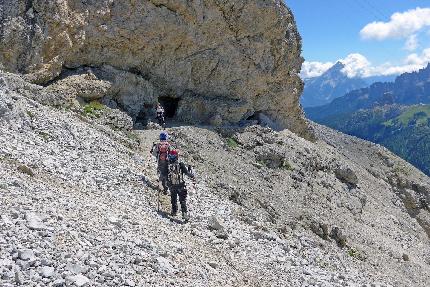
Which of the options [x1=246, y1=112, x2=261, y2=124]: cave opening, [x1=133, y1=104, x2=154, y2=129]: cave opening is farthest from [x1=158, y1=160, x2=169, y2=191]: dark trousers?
[x1=246, y1=112, x2=261, y2=124]: cave opening

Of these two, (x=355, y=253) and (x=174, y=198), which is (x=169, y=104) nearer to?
(x=355, y=253)

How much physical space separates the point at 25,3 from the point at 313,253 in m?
25.3

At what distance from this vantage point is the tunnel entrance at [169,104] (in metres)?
43.5

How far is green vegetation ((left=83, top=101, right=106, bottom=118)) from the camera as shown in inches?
1307

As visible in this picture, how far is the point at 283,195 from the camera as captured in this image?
35438 millimetres

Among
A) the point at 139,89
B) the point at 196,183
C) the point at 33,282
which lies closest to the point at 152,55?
the point at 139,89

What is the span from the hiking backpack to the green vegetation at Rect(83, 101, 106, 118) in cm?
1273

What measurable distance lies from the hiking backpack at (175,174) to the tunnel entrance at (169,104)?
2133 cm

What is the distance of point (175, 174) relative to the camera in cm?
2202

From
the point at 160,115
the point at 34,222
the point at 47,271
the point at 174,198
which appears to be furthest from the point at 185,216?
the point at 160,115

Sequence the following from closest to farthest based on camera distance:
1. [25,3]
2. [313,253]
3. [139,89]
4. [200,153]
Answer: [313,253], [25,3], [200,153], [139,89]

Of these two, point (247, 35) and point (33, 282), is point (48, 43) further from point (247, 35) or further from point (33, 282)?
point (33, 282)

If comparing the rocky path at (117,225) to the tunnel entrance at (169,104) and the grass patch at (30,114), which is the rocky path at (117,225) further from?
the tunnel entrance at (169,104)

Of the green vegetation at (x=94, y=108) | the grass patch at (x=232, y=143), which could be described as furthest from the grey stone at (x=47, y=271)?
the grass patch at (x=232, y=143)
